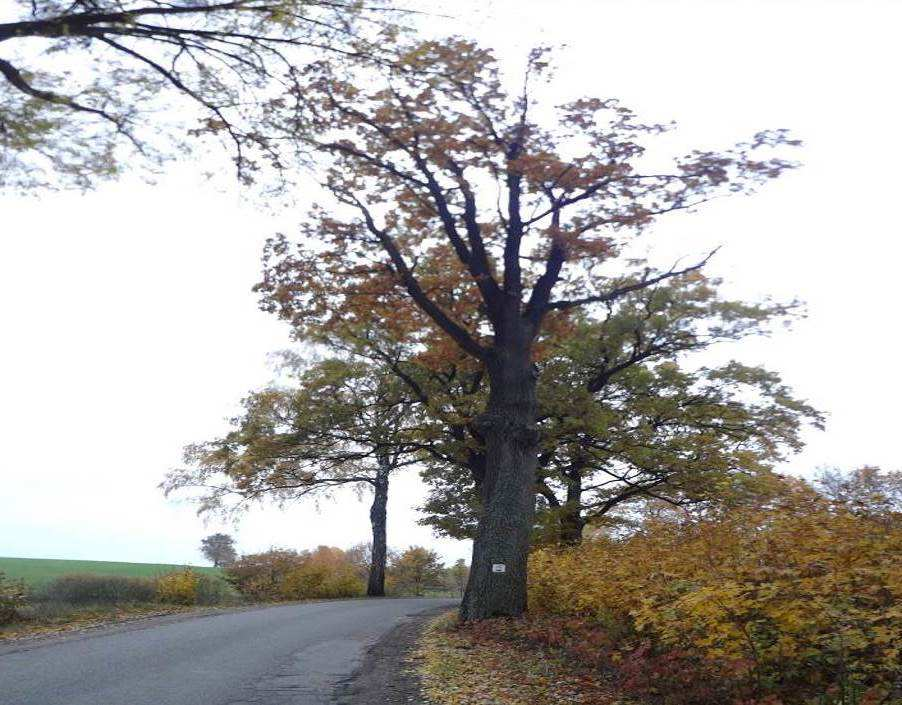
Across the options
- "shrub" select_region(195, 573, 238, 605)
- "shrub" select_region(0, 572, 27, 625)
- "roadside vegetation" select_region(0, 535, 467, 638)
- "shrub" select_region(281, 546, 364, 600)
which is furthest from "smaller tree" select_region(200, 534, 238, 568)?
"shrub" select_region(0, 572, 27, 625)

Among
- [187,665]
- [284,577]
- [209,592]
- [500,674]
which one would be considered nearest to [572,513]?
[209,592]

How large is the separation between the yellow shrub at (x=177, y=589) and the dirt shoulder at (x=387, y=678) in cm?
949

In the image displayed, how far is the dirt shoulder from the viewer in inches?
287

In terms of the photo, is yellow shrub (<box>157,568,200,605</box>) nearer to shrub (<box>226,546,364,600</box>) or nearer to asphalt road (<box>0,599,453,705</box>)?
asphalt road (<box>0,599,453,705</box>)

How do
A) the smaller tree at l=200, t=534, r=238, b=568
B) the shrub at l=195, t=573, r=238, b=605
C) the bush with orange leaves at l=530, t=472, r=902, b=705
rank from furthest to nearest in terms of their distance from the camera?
the smaller tree at l=200, t=534, r=238, b=568, the shrub at l=195, t=573, r=238, b=605, the bush with orange leaves at l=530, t=472, r=902, b=705

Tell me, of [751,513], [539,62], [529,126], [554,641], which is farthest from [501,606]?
[539,62]

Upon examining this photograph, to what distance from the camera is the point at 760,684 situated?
5.40m

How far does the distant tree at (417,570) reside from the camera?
128ft

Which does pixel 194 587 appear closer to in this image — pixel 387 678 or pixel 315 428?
pixel 315 428

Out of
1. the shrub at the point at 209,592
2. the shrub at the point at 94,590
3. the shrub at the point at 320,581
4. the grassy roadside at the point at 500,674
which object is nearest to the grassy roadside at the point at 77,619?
the shrub at the point at 94,590

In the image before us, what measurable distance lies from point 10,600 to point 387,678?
8.47 meters

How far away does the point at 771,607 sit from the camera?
17.2ft

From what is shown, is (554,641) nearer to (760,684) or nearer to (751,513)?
(751,513)

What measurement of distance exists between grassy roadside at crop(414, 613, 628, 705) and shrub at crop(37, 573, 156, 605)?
10.1 metres
